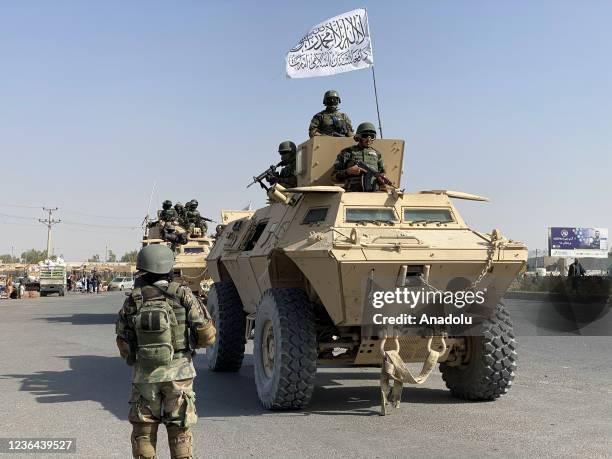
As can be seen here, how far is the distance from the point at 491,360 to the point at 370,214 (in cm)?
182

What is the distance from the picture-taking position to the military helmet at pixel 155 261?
4531 millimetres

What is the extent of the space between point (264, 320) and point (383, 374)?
137 cm

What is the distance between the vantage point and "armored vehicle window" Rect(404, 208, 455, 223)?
314 inches

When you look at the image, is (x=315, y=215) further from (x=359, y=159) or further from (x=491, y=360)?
(x=491, y=360)

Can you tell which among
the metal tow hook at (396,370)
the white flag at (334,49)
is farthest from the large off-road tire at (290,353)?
the white flag at (334,49)

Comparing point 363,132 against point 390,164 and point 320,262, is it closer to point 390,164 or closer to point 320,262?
point 390,164

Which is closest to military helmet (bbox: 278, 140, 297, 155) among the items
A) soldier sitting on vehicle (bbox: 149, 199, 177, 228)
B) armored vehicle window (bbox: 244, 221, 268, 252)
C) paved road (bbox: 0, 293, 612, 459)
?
armored vehicle window (bbox: 244, 221, 268, 252)

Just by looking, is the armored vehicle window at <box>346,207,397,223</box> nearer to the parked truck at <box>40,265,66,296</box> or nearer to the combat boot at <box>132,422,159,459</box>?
the combat boot at <box>132,422,159,459</box>

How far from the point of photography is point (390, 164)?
9406mm

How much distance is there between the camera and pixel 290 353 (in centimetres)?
702

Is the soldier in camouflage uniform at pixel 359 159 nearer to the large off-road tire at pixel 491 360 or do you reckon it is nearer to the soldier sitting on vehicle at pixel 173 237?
the large off-road tire at pixel 491 360

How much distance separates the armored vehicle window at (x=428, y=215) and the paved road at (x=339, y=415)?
5.94 ft

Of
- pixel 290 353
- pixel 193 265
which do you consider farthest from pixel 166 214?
pixel 290 353

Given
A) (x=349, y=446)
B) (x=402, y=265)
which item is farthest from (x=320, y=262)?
(x=349, y=446)
